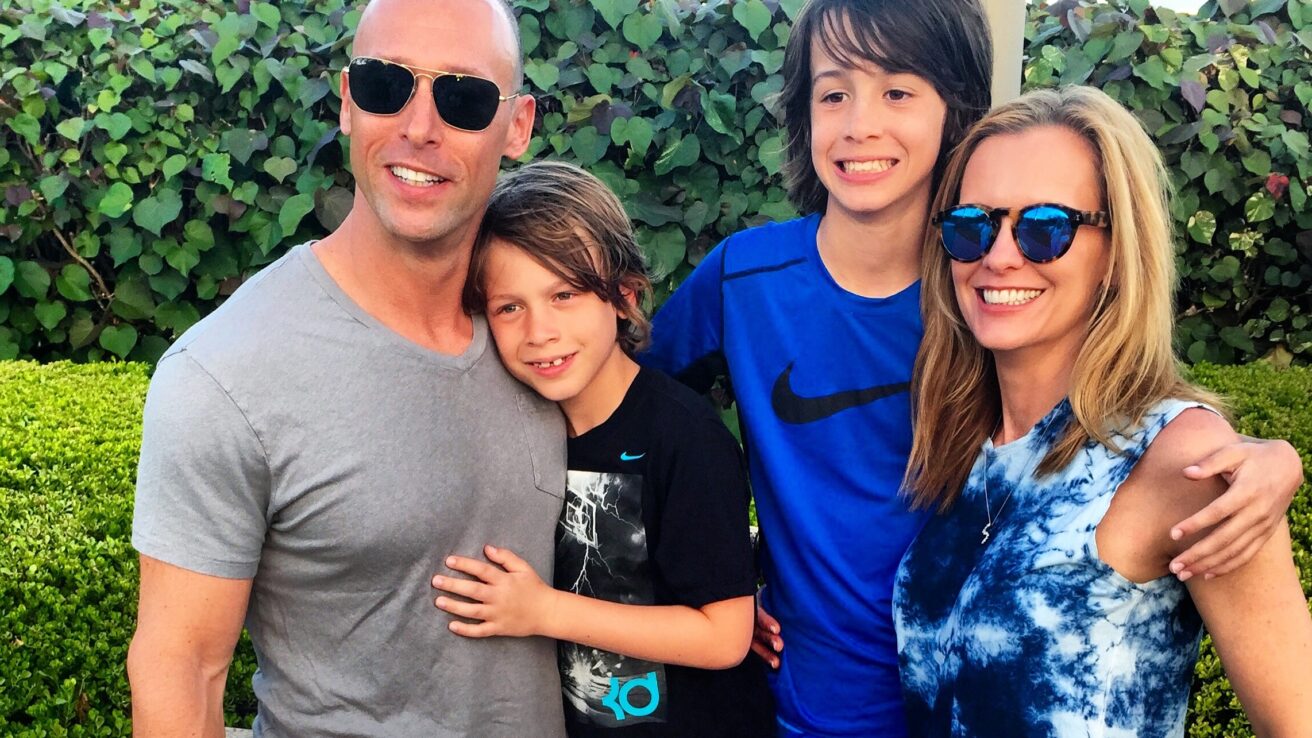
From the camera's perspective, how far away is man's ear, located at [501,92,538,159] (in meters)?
2.36

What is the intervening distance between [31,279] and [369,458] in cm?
370

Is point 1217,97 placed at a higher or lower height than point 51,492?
higher

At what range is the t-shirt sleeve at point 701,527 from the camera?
2.17m

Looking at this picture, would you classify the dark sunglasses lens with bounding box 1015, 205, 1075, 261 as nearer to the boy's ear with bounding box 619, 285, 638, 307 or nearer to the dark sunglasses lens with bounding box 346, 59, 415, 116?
the boy's ear with bounding box 619, 285, 638, 307

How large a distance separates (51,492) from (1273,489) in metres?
3.41

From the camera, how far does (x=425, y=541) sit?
6.75 ft

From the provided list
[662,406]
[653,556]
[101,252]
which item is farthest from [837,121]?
[101,252]

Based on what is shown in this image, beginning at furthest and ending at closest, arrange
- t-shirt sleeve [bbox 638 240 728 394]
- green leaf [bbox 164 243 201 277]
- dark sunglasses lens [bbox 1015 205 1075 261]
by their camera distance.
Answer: green leaf [bbox 164 243 201 277]
t-shirt sleeve [bbox 638 240 728 394]
dark sunglasses lens [bbox 1015 205 1075 261]

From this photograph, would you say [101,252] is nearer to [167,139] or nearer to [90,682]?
[167,139]

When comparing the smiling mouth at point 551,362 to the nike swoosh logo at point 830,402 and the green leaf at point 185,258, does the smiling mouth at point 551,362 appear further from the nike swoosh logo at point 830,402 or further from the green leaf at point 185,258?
the green leaf at point 185,258

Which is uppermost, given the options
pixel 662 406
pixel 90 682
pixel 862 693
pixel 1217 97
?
pixel 1217 97

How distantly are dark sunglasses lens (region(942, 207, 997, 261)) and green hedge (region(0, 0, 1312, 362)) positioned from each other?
2101 millimetres

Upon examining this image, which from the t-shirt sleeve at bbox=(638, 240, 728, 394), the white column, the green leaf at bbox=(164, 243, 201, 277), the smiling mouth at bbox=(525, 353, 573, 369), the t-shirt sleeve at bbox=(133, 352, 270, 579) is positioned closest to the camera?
the t-shirt sleeve at bbox=(133, 352, 270, 579)

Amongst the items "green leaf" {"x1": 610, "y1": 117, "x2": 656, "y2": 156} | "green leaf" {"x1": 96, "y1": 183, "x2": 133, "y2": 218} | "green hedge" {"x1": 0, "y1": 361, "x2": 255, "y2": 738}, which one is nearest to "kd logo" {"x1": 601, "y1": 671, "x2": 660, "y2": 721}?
"green hedge" {"x1": 0, "y1": 361, "x2": 255, "y2": 738}
